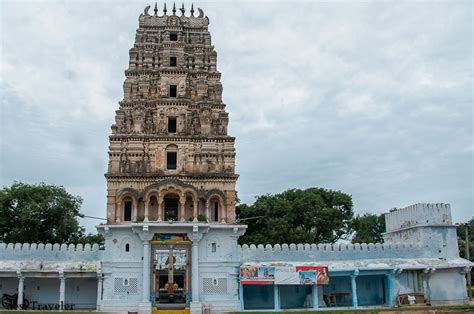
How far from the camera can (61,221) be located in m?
45.2

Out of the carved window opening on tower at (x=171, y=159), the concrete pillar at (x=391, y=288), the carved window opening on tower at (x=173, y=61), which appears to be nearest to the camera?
the concrete pillar at (x=391, y=288)

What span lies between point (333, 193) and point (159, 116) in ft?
84.9

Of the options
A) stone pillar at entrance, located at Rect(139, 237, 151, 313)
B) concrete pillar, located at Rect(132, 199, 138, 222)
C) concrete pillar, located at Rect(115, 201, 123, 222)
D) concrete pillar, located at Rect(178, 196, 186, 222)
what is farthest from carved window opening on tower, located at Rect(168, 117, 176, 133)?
stone pillar at entrance, located at Rect(139, 237, 151, 313)

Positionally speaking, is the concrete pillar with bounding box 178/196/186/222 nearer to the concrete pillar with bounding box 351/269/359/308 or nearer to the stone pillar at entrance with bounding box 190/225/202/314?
the stone pillar at entrance with bounding box 190/225/202/314

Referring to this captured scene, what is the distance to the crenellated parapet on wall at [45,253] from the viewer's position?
3086cm

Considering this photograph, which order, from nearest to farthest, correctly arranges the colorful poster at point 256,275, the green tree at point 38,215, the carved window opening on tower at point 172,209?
the colorful poster at point 256,275, the carved window opening on tower at point 172,209, the green tree at point 38,215

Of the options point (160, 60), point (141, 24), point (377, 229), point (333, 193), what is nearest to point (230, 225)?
point (160, 60)

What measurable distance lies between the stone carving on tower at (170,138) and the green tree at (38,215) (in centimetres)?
1133

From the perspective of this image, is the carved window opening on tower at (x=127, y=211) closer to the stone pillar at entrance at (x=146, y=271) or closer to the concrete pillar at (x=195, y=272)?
the stone pillar at entrance at (x=146, y=271)

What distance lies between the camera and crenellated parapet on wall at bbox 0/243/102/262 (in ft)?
101

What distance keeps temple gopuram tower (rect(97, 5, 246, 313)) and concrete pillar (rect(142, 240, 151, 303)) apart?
0.20 feet

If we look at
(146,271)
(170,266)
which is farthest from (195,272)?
(146,271)

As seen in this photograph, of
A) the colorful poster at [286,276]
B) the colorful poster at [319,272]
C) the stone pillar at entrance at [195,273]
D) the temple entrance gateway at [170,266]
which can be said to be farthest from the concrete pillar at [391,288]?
the temple entrance gateway at [170,266]

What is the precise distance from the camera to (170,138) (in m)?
34.4
